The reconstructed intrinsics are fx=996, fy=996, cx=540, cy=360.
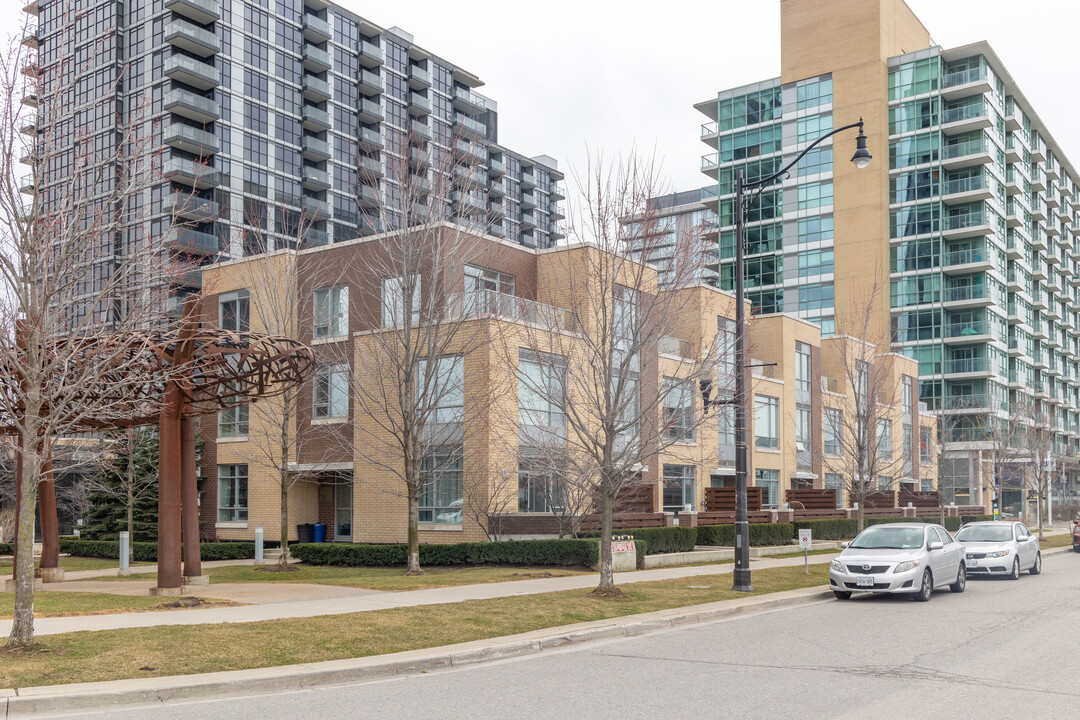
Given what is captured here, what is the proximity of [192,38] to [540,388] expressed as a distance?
57.2m

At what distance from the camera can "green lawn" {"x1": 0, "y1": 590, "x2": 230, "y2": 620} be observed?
1553 centimetres

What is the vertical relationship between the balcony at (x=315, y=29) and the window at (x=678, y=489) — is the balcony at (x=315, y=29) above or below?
above

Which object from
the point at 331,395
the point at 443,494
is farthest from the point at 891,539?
the point at 331,395

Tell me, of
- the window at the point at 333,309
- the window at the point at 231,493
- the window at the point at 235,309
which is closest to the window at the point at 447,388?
the window at the point at 333,309

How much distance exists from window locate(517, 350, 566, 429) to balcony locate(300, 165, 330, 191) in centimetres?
5357

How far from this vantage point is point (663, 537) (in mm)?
28938

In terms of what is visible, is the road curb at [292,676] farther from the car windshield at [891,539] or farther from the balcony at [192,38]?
the balcony at [192,38]

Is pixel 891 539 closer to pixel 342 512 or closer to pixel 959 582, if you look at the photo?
pixel 959 582

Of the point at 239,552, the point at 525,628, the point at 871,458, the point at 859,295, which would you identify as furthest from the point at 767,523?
the point at 859,295

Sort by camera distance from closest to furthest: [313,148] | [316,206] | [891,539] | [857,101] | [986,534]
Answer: [891,539] → [986,534] → [857,101] → [316,206] → [313,148]

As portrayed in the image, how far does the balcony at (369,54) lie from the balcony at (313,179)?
12.5m

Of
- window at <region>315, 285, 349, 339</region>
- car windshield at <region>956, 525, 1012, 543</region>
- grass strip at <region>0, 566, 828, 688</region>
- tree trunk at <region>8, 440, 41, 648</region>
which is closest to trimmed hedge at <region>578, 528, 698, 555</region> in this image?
car windshield at <region>956, 525, 1012, 543</region>

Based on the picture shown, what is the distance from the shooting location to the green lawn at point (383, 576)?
21094 mm

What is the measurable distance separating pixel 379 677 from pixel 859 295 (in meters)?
68.9
